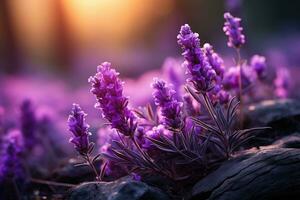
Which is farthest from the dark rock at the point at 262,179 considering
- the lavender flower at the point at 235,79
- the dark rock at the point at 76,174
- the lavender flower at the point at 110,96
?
the lavender flower at the point at 235,79

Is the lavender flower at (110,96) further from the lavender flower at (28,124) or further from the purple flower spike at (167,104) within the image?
the lavender flower at (28,124)

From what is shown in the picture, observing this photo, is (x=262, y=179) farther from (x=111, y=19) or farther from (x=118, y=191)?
(x=111, y=19)

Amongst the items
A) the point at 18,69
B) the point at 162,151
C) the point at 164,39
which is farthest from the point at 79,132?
the point at 164,39

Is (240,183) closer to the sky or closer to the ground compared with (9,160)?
closer to the ground

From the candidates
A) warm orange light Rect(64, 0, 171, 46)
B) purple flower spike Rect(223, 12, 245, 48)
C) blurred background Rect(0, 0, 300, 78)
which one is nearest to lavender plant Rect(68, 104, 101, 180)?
purple flower spike Rect(223, 12, 245, 48)

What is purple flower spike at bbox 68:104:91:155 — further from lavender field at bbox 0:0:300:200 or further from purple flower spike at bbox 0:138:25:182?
purple flower spike at bbox 0:138:25:182

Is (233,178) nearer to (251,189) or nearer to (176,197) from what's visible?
(251,189)

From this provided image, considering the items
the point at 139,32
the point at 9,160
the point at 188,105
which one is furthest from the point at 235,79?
the point at 139,32
